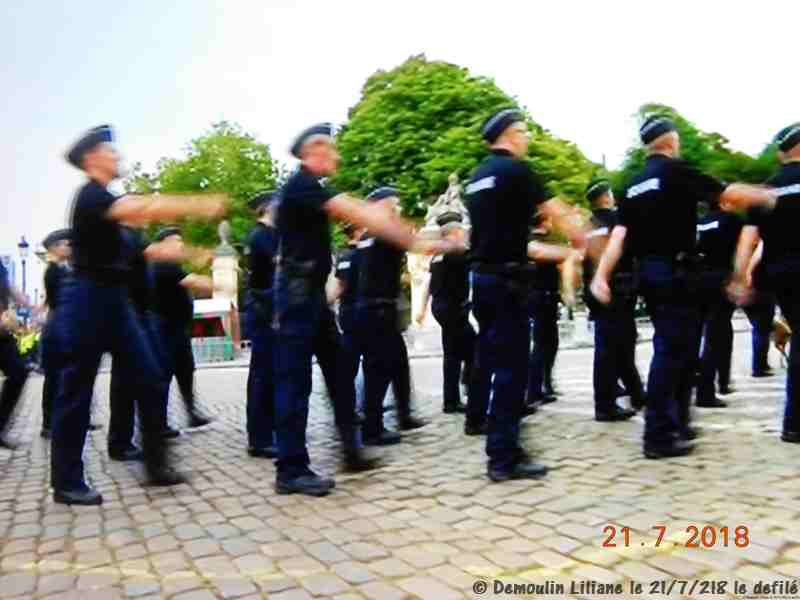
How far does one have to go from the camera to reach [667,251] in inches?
196

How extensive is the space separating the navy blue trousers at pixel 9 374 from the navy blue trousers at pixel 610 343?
5.55m

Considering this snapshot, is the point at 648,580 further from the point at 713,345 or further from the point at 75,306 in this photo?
the point at 713,345

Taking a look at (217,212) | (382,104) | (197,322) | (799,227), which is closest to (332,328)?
(217,212)

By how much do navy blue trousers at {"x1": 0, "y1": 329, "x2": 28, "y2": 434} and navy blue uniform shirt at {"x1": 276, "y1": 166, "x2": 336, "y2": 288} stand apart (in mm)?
3937

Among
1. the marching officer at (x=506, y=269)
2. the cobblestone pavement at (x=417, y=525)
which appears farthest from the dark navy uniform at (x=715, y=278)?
the marching officer at (x=506, y=269)

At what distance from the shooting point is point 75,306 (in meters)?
4.51

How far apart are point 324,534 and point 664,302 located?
2797 mm

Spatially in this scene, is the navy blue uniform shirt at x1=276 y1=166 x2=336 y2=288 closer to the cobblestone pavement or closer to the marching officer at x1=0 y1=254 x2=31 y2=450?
the cobblestone pavement

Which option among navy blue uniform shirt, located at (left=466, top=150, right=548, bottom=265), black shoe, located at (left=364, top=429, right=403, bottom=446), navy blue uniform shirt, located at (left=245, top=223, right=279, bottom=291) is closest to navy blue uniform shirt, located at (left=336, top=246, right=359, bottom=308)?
navy blue uniform shirt, located at (left=245, top=223, right=279, bottom=291)

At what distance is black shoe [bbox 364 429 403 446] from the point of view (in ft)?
20.5

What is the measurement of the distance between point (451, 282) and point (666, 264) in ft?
10.1

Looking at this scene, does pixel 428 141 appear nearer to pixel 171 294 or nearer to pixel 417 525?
pixel 171 294

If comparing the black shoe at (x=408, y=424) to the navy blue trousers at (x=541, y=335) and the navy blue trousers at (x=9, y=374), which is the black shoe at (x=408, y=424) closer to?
the navy blue trousers at (x=541, y=335)

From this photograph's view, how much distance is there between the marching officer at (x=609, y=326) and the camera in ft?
22.0
